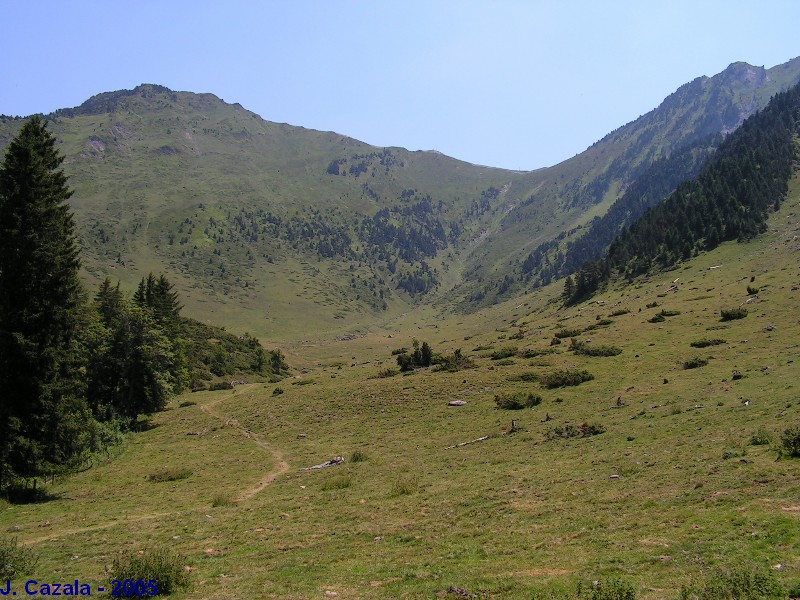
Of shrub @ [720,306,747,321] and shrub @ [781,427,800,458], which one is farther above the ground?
shrub @ [720,306,747,321]

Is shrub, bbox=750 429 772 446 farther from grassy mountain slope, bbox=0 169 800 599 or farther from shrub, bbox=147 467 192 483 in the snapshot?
shrub, bbox=147 467 192 483

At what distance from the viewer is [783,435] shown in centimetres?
2084

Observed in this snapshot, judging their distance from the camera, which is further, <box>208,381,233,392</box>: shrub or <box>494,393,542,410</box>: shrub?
<box>208,381,233,392</box>: shrub

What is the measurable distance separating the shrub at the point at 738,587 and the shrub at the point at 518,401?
3036cm

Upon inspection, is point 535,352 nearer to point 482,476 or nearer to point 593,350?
point 593,350

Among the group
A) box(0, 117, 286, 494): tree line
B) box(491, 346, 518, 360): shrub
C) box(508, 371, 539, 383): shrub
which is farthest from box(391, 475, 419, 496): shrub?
box(491, 346, 518, 360): shrub

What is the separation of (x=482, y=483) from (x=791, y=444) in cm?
1242

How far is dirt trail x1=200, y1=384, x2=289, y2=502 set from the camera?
29.1 m

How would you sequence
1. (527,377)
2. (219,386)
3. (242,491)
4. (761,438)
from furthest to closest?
(219,386)
(527,377)
(242,491)
(761,438)

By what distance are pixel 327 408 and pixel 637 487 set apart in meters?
34.2

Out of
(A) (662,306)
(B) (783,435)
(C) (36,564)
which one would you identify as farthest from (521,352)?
(C) (36,564)

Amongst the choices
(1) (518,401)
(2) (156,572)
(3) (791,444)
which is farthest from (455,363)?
(2) (156,572)

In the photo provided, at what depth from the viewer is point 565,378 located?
44.5m

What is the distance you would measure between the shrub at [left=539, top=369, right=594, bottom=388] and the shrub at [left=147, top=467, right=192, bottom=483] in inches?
1177
